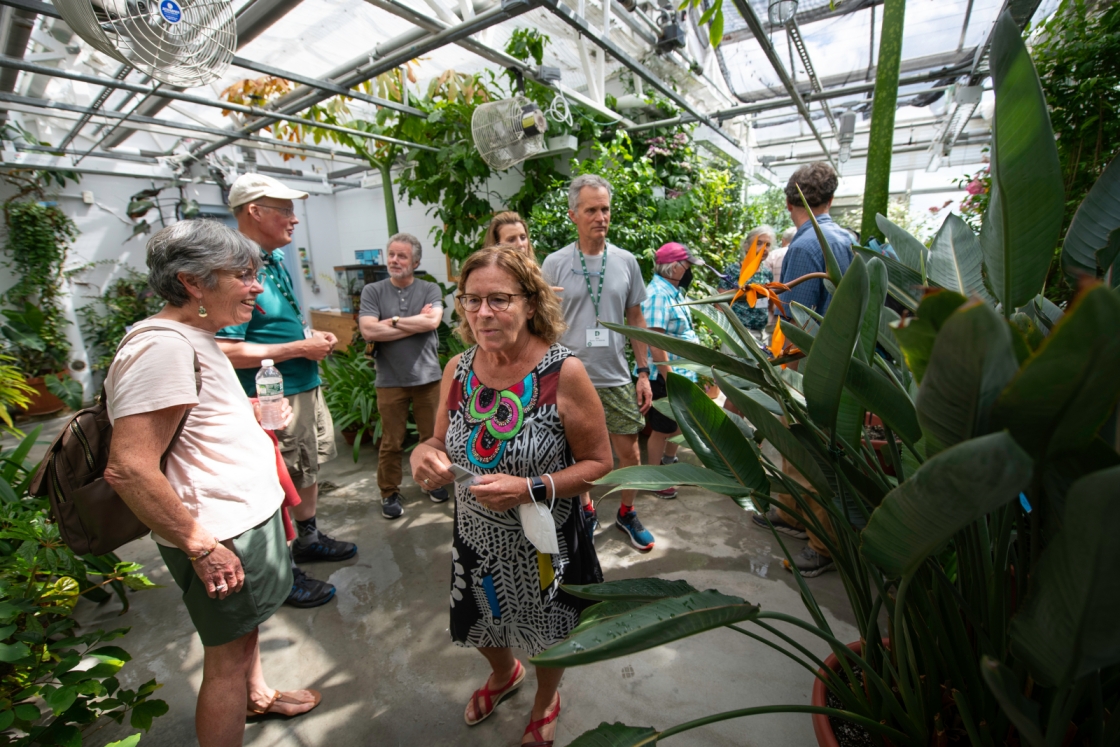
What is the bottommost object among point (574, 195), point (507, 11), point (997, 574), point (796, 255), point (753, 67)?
point (997, 574)

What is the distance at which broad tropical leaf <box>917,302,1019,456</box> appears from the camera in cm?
43

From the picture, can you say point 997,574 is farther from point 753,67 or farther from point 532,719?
point 753,67

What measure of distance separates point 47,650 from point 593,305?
2.26 meters

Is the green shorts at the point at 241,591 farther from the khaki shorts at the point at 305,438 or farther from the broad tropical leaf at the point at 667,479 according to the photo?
the broad tropical leaf at the point at 667,479

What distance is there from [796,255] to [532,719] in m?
2.13

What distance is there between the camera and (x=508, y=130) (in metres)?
3.70

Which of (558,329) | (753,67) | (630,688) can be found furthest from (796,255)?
(753,67)

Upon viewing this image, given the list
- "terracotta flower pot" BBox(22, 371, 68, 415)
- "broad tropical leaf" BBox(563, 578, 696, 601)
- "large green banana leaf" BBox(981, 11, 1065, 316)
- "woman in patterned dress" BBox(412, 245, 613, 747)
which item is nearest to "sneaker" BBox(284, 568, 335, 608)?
"woman in patterned dress" BBox(412, 245, 613, 747)

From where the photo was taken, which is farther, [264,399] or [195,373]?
[264,399]

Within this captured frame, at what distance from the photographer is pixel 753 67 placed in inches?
215

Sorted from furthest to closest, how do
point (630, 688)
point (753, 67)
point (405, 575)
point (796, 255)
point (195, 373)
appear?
point (753, 67)
point (405, 575)
point (796, 255)
point (630, 688)
point (195, 373)

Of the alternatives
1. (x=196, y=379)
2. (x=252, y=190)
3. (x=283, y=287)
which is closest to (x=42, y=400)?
(x=283, y=287)

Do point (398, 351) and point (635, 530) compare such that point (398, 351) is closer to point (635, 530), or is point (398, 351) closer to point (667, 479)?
point (635, 530)

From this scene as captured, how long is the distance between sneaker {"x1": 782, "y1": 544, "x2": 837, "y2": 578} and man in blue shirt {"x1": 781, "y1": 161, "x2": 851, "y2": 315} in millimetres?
1168
